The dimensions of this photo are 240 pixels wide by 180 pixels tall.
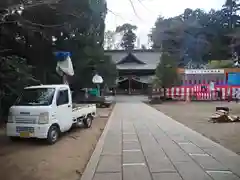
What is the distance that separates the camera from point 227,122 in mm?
13062

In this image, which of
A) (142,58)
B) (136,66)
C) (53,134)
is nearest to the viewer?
(53,134)

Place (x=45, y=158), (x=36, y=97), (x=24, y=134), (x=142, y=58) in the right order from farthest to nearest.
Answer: (x=142, y=58), (x=36, y=97), (x=24, y=134), (x=45, y=158)

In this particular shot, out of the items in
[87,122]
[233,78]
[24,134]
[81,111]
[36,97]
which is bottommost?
[87,122]

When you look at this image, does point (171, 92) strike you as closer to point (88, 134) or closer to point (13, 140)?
point (88, 134)

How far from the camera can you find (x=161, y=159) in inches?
252

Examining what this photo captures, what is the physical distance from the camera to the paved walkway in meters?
5.28

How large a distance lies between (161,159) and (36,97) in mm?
4385

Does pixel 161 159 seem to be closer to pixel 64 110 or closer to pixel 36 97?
pixel 64 110

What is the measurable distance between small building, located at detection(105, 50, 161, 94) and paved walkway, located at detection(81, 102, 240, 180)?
127ft

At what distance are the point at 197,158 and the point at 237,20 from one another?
5352 cm

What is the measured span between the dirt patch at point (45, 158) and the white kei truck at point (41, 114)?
344 millimetres

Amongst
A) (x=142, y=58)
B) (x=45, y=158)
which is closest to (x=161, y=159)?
(x=45, y=158)

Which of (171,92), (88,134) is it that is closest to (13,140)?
(88,134)

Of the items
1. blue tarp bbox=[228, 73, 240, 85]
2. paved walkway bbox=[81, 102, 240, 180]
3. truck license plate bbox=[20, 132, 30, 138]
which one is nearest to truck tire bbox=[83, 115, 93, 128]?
paved walkway bbox=[81, 102, 240, 180]
